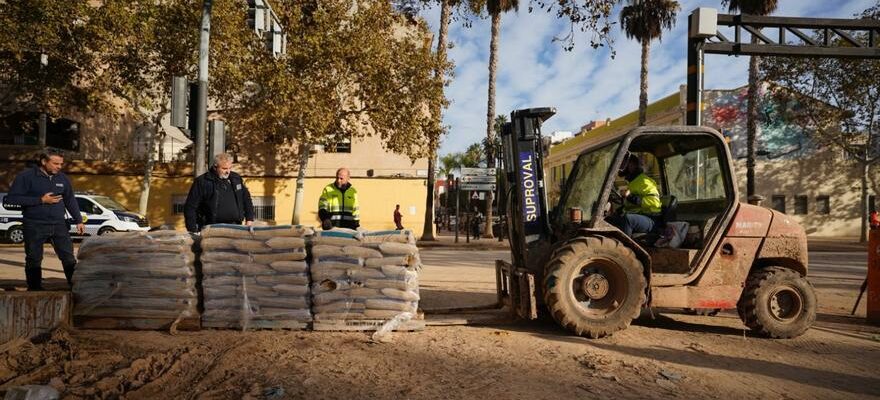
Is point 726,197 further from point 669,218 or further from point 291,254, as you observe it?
point 291,254

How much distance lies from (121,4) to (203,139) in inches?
502

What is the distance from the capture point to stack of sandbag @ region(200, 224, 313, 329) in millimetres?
4926

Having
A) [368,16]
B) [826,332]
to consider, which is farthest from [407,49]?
[826,332]

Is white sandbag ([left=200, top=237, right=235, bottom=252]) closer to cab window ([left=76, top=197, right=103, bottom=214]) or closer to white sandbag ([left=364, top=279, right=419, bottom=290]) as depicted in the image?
white sandbag ([left=364, top=279, right=419, bottom=290])

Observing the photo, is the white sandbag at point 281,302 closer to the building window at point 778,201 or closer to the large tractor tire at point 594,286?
the large tractor tire at point 594,286

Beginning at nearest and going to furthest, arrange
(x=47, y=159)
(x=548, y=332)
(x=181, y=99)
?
(x=548, y=332)
(x=47, y=159)
(x=181, y=99)

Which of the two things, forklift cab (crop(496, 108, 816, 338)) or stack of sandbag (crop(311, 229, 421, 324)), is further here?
forklift cab (crop(496, 108, 816, 338))

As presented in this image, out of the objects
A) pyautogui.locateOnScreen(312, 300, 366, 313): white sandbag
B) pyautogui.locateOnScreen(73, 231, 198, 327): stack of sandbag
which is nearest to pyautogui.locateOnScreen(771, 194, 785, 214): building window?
pyautogui.locateOnScreen(312, 300, 366, 313): white sandbag

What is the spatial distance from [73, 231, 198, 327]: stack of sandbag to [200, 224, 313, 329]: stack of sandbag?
20 centimetres

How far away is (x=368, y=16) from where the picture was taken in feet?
61.7

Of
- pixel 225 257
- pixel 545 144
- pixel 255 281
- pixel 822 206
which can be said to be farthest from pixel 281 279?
pixel 822 206

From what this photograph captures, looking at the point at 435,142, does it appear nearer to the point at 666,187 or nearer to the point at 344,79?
the point at 344,79

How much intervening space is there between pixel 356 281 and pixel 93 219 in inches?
628

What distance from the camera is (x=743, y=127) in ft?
95.7
